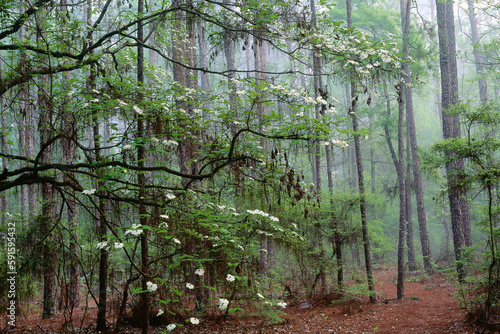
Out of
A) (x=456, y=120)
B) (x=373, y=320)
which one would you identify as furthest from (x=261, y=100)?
(x=456, y=120)

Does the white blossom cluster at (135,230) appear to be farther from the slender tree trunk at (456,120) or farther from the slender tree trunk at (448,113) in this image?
the slender tree trunk at (456,120)

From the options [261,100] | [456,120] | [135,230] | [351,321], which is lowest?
[351,321]

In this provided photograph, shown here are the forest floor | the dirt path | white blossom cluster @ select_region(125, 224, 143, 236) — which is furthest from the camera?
the dirt path

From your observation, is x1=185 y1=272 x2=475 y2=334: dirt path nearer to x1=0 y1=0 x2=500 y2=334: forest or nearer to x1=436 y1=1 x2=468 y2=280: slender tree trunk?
x1=0 y1=0 x2=500 y2=334: forest

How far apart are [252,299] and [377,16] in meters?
15.7

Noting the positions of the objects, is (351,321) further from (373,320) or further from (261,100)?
(261,100)

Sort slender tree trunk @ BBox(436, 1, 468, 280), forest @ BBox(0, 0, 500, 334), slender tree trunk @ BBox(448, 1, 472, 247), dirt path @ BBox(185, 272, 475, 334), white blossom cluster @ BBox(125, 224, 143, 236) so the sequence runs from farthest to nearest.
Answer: slender tree trunk @ BBox(448, 1, 472, 247)
slender tree trunk @ BBox(436, 1, 468, 280)
dirt path @ BBox(185, 272, 475, 334)
forest @ BBox(0, 0, 500, 334)
white blossom cluster @ BBox(125, 224, 143, 236)

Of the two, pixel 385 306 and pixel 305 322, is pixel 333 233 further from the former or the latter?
pixel 305 322

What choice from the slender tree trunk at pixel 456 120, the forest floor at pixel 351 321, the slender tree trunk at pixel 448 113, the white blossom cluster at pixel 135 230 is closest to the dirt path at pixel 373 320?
the forest floor at pixel 351 321

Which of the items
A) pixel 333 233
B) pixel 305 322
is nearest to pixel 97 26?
pixel 305 322

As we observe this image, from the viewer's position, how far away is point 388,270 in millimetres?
20953

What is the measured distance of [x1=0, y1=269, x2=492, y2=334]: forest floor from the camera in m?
7.32

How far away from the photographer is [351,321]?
888cm

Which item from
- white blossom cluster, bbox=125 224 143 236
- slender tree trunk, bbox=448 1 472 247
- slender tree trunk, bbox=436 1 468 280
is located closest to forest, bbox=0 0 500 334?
white blossom cluster, bbox=125 224 143 236
